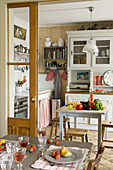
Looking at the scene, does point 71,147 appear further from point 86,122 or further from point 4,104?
point 86,122

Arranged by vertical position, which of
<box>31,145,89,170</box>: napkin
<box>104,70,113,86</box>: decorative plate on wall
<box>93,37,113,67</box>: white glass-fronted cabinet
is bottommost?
<box>31,145,89,170</box>: napkin

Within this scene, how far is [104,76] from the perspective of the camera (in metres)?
6.07

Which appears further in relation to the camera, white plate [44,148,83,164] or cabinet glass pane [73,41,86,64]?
cabinet glass pane [73,41,86,64]

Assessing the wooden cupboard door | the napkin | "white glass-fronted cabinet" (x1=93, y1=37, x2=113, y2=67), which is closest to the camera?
the napkin

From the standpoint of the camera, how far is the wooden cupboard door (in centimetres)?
323

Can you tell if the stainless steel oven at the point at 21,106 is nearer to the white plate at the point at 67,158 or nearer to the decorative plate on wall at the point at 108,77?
the white plate at the point at 67,158

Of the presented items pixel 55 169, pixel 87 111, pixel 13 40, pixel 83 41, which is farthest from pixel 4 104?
pixel 83 41

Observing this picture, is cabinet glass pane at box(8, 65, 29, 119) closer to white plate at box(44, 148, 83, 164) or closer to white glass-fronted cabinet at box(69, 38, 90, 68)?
white plate at box(44, 148, 83, 164)

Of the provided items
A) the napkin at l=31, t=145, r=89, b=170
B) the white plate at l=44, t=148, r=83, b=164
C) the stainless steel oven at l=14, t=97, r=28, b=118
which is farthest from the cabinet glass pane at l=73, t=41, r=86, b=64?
the napkin at l=31, t=145, r=89, b=170

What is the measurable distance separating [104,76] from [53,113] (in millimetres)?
1639

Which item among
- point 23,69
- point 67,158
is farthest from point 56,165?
point 23,69

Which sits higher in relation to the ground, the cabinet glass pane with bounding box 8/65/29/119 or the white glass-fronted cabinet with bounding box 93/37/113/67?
the white glass-fronted cabinet with bounding box 93/37/113/67

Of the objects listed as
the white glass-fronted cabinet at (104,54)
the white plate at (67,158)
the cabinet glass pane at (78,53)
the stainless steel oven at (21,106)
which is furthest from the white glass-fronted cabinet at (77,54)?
the white plate at (67,158)

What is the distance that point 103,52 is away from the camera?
19.3 feet
